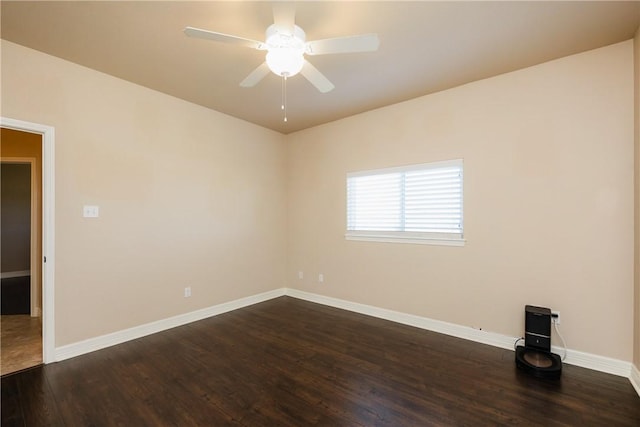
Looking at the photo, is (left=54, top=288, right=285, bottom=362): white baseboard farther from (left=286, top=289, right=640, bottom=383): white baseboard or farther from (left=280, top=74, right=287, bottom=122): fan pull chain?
(left=280, top=74, right=287, bottom=122): fan pull chain

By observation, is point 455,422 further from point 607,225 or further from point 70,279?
point 70,279

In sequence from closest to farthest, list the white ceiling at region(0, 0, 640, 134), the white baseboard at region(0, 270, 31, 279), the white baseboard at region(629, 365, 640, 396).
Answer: the white ceiling at region(0, 0, 640, 134) → the white baseboard at region(629, 365, 640, 396) → the white baseboard at region(0, 270, 31, 279)

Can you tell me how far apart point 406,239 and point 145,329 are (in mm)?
3243

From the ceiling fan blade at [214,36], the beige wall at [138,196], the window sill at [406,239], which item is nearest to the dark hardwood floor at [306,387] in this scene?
the beige wall at [138,196]

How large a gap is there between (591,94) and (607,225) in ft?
3.76

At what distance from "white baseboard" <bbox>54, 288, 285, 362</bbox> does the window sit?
6.26 feet

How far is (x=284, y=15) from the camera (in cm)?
157

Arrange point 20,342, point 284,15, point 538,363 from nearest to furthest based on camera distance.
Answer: point 284,15
point 538,363
point 20,342

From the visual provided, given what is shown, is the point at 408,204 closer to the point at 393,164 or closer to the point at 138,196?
the point at 393,164

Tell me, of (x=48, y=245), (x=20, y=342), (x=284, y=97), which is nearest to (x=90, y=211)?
(x=48, y=245)

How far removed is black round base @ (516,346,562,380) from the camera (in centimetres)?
228

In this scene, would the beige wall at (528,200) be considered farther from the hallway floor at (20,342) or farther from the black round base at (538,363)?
the hallway floor at (20,342)

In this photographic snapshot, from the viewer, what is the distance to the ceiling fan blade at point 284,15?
148 centimetres

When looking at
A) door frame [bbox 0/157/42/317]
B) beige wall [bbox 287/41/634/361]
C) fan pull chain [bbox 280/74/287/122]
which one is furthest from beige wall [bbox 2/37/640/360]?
door frame [bbox 0/157/42/317]
